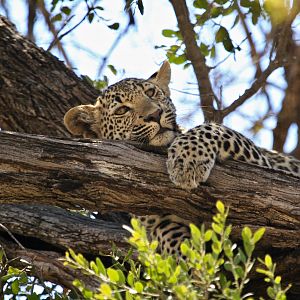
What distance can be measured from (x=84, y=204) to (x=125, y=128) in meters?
2.00

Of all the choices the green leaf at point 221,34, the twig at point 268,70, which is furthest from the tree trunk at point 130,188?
the green leaf at point 221,34

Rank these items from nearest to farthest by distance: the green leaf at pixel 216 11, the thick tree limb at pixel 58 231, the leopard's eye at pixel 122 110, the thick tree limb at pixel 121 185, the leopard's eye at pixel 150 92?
the thick tree limb at pixel 121 185
the thick tree limb at pixel 58 231
the leopard's eye at pixel 122 110
the leopard's eye at pixel 150 92
the green leaf at pixel 216 11

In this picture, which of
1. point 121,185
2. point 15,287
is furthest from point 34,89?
point 15,287

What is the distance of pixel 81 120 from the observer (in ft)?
24.1

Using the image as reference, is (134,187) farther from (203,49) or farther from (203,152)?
(203,49)

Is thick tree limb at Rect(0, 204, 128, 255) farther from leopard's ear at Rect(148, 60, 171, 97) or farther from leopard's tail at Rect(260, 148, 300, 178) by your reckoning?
leopard's ear at Rect(148, 60, 171, 97)

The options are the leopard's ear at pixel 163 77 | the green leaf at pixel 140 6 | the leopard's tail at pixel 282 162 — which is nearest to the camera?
the green leaf at pixel 140 6

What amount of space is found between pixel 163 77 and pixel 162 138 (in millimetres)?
1290

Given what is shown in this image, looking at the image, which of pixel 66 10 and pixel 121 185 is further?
pixel 66 10

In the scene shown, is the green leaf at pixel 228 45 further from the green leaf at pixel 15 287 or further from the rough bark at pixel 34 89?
the green leaf at pixel 15 287

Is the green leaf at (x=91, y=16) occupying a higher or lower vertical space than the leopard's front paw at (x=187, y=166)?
higher

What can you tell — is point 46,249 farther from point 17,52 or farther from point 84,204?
point 17,52

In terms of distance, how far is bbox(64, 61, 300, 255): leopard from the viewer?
19.0 ft

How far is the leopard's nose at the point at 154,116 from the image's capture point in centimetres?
692
